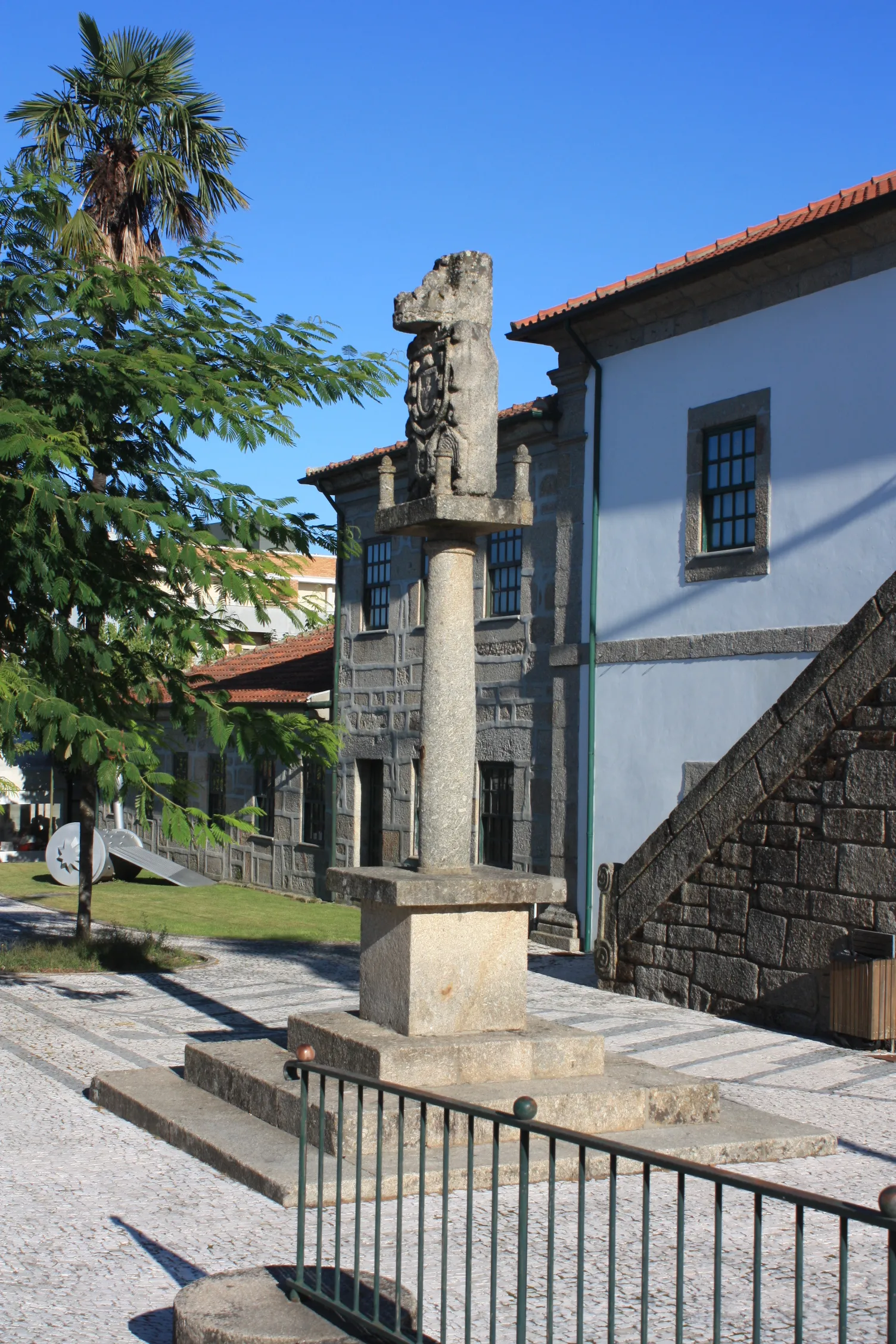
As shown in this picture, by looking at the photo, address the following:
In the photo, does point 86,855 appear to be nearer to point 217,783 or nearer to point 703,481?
point 703,481

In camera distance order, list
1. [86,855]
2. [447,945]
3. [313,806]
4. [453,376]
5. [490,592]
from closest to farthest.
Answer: [447,945] → [453,376] → [86,855] → [490,592] → [313,806]

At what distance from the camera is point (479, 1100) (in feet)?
19.9

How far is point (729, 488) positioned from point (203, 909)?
374 inches

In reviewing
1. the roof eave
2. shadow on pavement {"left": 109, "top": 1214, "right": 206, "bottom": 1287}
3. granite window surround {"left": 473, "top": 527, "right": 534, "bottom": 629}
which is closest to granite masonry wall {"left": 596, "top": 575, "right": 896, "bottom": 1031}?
the roof eave

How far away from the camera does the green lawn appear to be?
1648 centimetres

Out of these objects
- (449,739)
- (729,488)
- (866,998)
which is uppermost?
(729,488)

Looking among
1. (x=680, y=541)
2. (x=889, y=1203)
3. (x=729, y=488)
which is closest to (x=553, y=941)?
(x=680, y=541)

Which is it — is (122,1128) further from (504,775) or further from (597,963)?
(504,775)

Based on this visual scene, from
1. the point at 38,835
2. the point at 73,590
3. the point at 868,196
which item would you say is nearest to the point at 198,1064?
the point at 73,590

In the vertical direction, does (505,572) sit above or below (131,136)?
below

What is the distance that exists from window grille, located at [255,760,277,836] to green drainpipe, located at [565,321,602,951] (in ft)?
26.7

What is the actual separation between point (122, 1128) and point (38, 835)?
24385 mm

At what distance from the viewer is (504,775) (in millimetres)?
17516

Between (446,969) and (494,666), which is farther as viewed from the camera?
(494,666)
